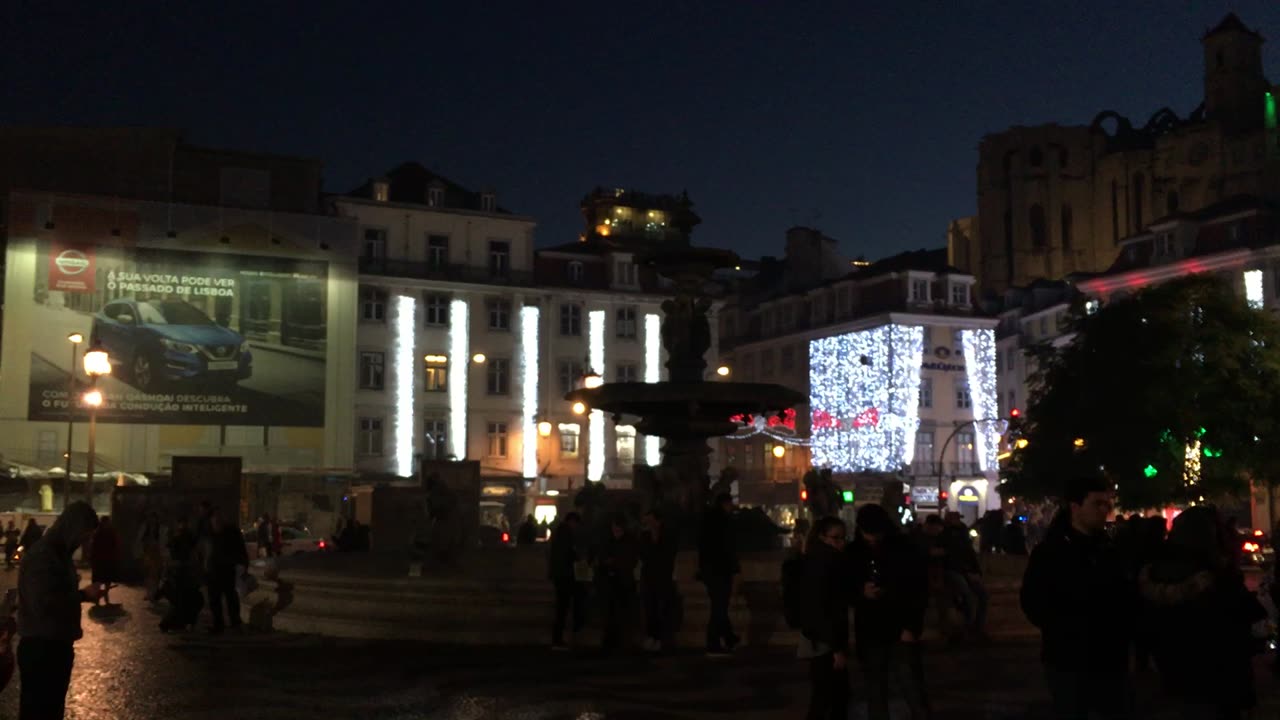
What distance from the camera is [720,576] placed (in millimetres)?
14312

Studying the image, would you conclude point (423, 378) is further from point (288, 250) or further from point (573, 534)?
point (573, 534)

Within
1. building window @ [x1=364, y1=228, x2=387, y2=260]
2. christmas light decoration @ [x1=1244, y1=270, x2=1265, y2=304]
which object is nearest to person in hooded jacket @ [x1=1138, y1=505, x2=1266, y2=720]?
building window @ [x1=364, y1=228, x2=387, y2=260]

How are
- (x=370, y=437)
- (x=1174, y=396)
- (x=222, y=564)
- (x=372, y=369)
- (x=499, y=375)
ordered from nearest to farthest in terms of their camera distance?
(x=222, y=564) < (x=1174, y=396) < (x=370, y=437) < (x=372, y=369) < (x=499, y=375)

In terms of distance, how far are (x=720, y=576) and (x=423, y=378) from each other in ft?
152

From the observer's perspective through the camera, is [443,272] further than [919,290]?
No

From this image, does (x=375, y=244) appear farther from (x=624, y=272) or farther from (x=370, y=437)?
(x=624, y=272)

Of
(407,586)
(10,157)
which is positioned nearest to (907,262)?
(10,157)

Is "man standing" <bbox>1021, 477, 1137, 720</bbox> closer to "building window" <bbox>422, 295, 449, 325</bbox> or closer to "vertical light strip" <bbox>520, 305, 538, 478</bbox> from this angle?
"building window" <bbox>422, 295, 449, 325</bbox>

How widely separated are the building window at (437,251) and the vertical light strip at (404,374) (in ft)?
5.91

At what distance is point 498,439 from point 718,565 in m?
47.0

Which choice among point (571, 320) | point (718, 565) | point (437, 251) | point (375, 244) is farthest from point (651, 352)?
point (718, 565)

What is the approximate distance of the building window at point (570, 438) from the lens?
203 ft

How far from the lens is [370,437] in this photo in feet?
192

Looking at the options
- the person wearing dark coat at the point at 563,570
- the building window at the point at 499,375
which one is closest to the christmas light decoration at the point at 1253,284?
the building window at the point at 499,375
